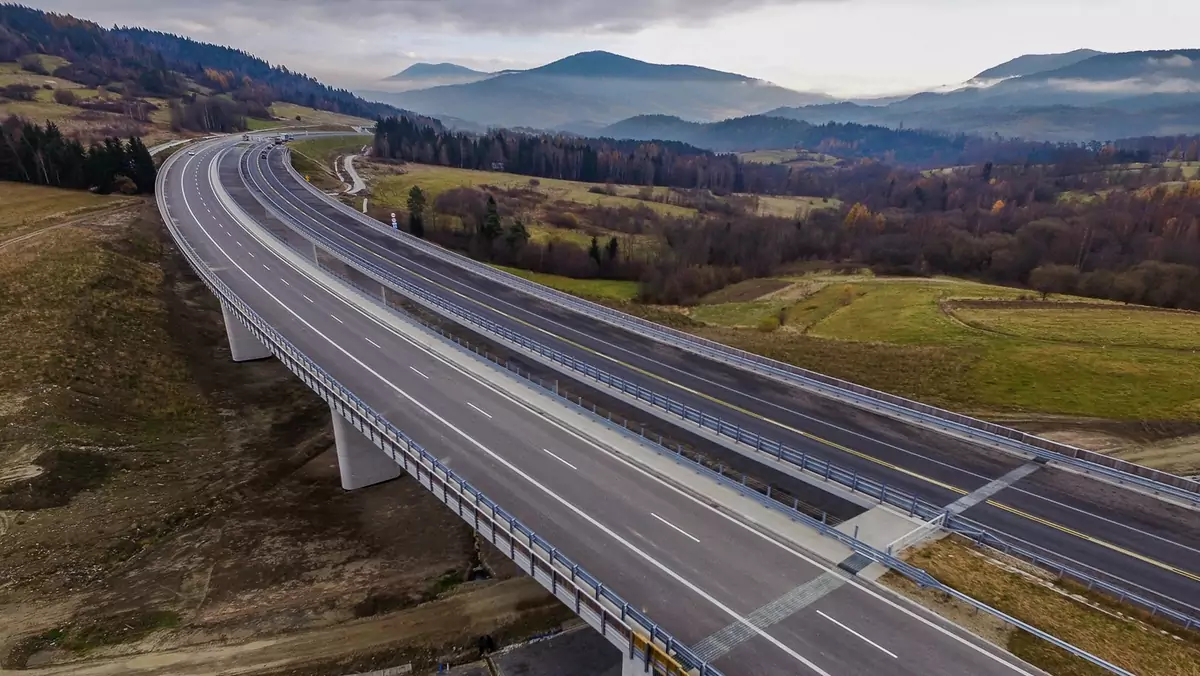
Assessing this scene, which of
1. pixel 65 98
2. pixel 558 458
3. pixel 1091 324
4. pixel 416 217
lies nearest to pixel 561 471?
pixel 558 458

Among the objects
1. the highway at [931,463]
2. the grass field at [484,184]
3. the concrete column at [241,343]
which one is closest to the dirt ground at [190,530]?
the concrete column at [241,343]

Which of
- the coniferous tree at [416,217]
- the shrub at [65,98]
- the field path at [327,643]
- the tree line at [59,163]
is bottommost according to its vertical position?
the field path at [327,643]

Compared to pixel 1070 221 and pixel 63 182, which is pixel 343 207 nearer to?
pixel 63 182

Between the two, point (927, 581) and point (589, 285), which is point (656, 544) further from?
point (589, 285)

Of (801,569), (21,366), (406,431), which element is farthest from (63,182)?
(801,569)

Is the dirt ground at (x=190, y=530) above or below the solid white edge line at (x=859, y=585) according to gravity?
below

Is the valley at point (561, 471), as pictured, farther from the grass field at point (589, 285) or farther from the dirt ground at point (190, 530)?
the grass field at point (589, 285)
